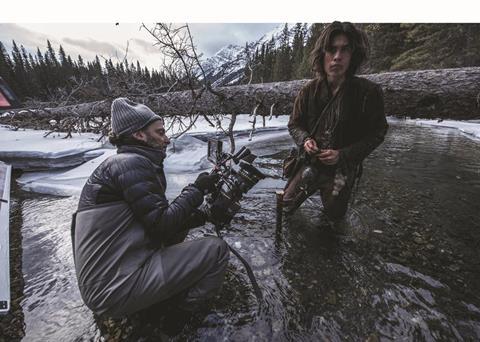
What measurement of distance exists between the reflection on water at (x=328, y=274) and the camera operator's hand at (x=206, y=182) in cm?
122

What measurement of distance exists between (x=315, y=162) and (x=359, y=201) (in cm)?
200

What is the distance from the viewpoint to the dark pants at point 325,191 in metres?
3.18

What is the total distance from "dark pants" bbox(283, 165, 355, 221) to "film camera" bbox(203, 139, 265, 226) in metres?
1.23

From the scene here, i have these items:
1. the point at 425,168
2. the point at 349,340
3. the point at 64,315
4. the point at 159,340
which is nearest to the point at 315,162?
the point at 349,340

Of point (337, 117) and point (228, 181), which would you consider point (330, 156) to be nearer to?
point (337, 117)

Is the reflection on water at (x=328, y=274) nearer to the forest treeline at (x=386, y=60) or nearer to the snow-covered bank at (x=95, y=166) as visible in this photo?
the snow-covered bank at (x=95, y=166)

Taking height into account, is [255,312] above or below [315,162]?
below

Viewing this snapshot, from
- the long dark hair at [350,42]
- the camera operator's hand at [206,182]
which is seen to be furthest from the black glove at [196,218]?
the long dark hair at [350,42]

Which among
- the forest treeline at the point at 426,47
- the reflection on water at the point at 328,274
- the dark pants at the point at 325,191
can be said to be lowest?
the reflection on water at the point at 328,274

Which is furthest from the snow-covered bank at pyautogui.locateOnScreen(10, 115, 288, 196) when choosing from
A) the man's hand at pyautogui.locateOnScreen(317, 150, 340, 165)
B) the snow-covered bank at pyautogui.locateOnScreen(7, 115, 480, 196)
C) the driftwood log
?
the man's hand at pyautogui.locateOnScreen(317, 150, 340, 165)

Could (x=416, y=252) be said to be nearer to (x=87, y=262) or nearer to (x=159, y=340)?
(x=159, y=340)

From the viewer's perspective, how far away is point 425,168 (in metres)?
6.79

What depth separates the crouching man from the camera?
1.73 m

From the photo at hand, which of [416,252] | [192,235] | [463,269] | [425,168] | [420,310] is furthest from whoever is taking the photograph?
[425,168]
